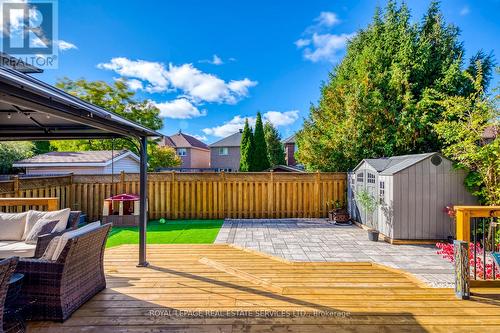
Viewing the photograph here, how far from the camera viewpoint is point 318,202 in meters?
8.56

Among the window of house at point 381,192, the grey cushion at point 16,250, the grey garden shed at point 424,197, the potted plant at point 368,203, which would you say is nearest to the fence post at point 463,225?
the grey garden shed at point 424,197

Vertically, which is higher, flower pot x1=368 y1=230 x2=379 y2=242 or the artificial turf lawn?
flower pot x1=368 y1=230 x2=379 y2=242

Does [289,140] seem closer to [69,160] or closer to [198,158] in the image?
[198,158]

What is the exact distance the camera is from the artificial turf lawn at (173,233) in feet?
19.5

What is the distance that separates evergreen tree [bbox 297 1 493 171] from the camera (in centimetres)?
877

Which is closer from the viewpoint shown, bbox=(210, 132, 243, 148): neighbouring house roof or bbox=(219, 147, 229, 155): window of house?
bbox=(210, 132, 243, 148): neighbouring house roof

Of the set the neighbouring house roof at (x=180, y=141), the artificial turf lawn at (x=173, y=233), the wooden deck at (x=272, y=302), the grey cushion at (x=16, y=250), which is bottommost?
the artificial turf lawn at (x=173, y=233)

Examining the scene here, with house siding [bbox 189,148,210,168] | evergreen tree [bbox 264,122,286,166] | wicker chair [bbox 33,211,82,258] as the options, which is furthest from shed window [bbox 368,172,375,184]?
house siding [bbox 189,148,210,168]

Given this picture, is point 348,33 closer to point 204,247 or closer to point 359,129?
point 359,129

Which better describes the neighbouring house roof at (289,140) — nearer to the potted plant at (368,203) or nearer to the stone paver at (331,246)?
the stone paver at (331,246)

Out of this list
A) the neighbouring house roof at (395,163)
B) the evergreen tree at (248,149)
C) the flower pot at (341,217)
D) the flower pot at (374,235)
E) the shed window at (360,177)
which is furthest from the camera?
the evergreen tree at (248,149)

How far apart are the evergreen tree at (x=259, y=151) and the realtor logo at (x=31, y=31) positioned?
14513 millimetres

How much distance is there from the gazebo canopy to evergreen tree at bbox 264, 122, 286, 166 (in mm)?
20960

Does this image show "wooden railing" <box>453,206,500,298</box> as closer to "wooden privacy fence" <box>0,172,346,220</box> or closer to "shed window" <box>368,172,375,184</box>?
"shed window" <box>368,172,375,184</box>
